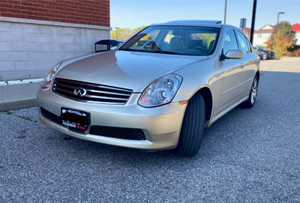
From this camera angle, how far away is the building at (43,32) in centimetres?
612

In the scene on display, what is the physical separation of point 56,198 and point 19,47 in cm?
536

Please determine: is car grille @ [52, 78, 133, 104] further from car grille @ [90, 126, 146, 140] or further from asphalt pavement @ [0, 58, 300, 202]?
asphalt pavement @ [0, 58, 300, 202]

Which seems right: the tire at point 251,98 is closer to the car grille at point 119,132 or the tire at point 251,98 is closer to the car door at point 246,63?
the car door at point 246,63

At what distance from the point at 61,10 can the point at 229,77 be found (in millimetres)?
5379

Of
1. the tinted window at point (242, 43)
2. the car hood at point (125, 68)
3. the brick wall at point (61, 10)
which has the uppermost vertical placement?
the brick wall at point (61, 10)

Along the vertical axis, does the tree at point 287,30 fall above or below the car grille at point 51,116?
above

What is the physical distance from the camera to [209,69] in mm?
2941

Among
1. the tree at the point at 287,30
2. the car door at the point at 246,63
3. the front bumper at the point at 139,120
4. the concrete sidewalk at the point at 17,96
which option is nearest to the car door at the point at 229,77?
the car door at the point at 246,63

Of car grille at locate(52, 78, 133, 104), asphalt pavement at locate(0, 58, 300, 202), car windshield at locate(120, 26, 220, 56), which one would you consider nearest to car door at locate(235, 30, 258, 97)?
car windshield at locate(120, 26, 220, 56)

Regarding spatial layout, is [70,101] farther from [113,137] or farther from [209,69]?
[209,69]

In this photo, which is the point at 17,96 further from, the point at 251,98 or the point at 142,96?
the point at 251,98

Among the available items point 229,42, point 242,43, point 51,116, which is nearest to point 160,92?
point 51,116

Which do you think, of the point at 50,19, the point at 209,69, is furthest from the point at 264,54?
the point at 209,69

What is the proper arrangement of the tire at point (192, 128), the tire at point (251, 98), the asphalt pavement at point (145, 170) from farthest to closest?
the tire at point (251, 98) → the tire at point (192, 128) → the asphalt pavement at point (145, 170)
